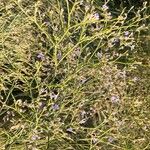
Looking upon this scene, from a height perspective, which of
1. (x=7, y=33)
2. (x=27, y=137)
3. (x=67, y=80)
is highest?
(x=7, y=33)

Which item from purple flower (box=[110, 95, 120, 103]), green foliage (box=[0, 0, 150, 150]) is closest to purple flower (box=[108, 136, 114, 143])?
green foliage (box=[0, 0, 150, 150])

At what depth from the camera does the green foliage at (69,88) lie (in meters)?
1.68

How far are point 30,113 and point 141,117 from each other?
54cm

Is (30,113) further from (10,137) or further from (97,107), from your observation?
(97,107)

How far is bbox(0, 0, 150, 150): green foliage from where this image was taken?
1.68 m

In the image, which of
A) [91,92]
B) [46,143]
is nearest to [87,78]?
[91,92]

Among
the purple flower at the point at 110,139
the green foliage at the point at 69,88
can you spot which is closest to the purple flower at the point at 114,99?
the green foliage at the point at 69,88

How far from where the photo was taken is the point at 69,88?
1.71 metres

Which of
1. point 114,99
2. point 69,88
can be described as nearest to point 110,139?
point 114,99

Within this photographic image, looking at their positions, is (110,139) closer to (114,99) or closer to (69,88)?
(114,99)

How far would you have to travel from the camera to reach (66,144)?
1.82 m

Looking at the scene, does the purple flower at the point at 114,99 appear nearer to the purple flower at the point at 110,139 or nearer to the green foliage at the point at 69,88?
the green foliage at the point at 69,88

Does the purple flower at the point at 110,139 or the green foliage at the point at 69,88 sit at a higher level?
the green foliage at the point at 69,88

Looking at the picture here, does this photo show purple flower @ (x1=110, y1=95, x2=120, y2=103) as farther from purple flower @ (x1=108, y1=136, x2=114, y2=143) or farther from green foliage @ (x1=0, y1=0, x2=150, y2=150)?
purple flower @ (x1=108, y1=136, x2=114, y2=143)
